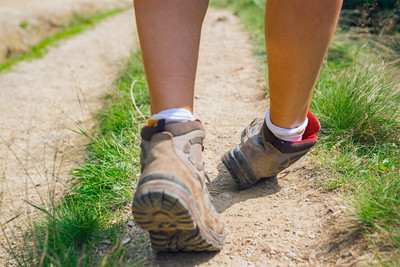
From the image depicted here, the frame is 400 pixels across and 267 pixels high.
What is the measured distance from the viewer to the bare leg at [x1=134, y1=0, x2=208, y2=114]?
4.12 ft

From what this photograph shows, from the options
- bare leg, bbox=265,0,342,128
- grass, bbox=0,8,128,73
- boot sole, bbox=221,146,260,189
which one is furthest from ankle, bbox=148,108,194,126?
grass, bbox=0,8,128,73

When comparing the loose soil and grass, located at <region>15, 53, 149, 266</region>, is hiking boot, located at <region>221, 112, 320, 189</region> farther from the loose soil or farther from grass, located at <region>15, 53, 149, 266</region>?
grass, located at <region>15, 53, 149, 266</region>

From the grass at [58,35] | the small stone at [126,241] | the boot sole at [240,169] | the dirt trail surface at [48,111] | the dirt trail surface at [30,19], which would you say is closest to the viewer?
the small stone at [126,241]

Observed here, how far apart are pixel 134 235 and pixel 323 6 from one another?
1.02 m

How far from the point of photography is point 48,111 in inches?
136

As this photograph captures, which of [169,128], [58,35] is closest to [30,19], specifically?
[58,35]

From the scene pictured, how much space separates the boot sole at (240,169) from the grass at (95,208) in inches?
17.3

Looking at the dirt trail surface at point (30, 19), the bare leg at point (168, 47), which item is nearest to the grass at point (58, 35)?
the dirt trail surface at point (30, 19)

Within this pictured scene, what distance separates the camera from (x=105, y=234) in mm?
1565

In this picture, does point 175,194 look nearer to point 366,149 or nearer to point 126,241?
point 126,241

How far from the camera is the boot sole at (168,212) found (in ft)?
3.53

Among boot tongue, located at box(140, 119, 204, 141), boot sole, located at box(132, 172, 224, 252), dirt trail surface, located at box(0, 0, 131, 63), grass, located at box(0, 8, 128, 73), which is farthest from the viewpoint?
dirt trail surface, located at box(0, 0, 131, 63)

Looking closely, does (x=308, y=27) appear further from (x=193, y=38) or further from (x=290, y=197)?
(x=290, y=197)

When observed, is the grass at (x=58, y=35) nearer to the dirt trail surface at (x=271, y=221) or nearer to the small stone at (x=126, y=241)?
the dirt trail surface at (x=271, y=221)
